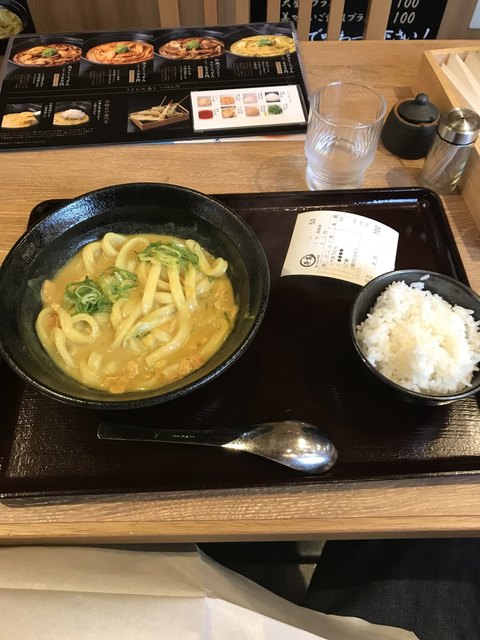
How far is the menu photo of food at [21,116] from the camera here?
1763 mm

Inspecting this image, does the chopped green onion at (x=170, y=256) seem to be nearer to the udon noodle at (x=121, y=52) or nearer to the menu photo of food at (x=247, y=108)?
the menu photo of food at (x=247, y=108)

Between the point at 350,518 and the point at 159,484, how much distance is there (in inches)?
14.8

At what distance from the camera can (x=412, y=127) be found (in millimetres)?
1576

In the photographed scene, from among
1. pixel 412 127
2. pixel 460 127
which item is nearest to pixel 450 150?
pixel 460 127

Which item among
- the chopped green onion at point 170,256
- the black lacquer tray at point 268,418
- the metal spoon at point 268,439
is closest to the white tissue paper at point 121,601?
the black lacquer tray at point 268,418

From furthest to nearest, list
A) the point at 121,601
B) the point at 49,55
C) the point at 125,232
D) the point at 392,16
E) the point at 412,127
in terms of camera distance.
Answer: the point at 392,16 → the point at 49,55 → the point at 412,127 → the point at 125,232 → the point at 121,601

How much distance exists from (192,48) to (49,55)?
1.79ft

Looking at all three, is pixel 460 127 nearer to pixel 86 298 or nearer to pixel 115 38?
pixel 86 298

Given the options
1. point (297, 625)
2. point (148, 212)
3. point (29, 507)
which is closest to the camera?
point (29, 507)

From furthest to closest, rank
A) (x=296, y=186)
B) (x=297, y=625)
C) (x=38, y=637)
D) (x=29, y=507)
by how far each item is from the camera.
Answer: (x=296, y=186) → (x=297, y=625) → (x=29, y=507) → (x=38, y=637)

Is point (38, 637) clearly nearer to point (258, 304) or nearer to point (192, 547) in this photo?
point (192, 547)

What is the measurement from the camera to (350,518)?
3.28 ft

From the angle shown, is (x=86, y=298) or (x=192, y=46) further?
(x=192, y=46)

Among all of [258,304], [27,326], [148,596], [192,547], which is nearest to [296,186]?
[258,304]
